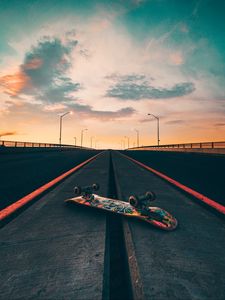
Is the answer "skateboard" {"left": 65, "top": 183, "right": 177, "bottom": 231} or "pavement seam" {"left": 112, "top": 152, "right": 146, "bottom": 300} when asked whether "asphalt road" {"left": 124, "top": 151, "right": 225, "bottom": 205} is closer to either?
"skateboard" {"left": 65, "top": 183, "right": 177, "bottom": 231}

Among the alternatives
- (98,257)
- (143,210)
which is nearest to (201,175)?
(143,210)

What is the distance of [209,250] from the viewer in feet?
7.30

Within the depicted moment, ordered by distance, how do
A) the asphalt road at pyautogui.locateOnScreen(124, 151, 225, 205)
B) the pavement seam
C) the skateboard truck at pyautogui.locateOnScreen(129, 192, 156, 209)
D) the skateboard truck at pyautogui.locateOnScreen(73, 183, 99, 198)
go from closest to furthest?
1. the pavement seam
2. the skateboard truck at pyautogui.locateOnScreen(129, 192, 156, 209)
3. the skateboard truck at pyautogui.locateOnScreen(73, 183, 99, 198)
4. the asphalt road at pyautogui.locateOnScreen(124, 151, 225, 205)

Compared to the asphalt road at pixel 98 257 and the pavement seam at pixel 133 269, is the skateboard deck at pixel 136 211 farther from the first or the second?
the pavement seam at pixel 133 269

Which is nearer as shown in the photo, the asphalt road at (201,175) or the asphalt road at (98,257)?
the asphalt road at (98,257)

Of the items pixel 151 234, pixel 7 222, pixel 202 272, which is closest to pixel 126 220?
pixel 151 234

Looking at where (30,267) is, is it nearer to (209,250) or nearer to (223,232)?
(209,250)

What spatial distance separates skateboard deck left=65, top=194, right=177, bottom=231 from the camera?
2842 millimetres

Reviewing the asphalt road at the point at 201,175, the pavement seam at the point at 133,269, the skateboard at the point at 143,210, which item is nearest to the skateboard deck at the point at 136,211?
the skateboard at the point at 143,210

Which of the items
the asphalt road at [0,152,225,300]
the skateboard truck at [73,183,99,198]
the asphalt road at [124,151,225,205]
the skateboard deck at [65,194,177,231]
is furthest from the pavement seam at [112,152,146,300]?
the asphalt road at [124,151,225,205]

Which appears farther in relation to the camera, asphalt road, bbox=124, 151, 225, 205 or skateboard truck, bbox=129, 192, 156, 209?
asphalt road, bbox=124, 151, 225, 205

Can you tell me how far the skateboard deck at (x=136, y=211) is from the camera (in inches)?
112

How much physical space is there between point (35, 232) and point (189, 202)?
2.93 m

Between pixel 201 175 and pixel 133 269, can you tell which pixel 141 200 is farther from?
pixel 201 175
